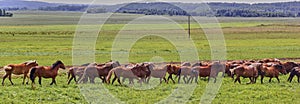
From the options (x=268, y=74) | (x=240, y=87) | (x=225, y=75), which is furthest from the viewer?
(x=225, y=75)

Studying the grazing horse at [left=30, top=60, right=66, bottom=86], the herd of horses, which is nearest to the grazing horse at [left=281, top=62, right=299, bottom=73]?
the herd of horses

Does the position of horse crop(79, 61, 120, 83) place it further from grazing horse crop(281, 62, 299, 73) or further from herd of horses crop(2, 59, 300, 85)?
grazing horse crop(281, 62, 299, 73)

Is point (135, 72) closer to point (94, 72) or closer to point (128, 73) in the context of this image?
point (128, 73)

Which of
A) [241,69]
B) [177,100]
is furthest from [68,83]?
[241,69]

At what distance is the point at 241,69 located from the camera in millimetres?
23531

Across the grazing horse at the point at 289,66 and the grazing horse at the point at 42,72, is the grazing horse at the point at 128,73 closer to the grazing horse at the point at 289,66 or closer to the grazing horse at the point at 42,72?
the grazing horse at the point at 42,72

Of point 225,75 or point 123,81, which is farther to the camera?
point 225,75

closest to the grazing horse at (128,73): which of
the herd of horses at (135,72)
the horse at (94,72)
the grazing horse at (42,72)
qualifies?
the herd of horses at (135,72)

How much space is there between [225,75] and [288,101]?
869cm

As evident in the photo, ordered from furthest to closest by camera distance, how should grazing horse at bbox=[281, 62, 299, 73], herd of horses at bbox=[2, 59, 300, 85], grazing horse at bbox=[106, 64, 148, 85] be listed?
grazing horse at bbox=[281, 62, 299, 73], grazing horse at bbox=[106, 64, 148, 85], herd of horses at bbox=[2, 59, 300, 85]

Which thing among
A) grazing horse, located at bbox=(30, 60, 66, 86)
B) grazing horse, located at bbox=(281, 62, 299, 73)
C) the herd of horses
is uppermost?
grazing horse, located at bbox=(30, 60, 66, 86)

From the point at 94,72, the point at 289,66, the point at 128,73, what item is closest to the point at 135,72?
the point at 128,73

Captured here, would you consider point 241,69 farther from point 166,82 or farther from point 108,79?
point 108,79

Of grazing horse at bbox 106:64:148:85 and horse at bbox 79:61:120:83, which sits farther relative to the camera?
horse at bbox 79:61:120:83
